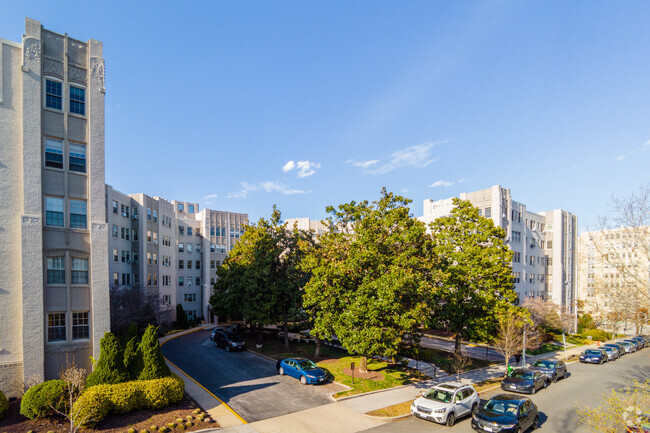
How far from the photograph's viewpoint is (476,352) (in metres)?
34.8

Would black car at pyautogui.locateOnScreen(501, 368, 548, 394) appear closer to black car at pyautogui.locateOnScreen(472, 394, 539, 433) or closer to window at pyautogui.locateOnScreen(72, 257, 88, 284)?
black car at pyautogui.locateOnScreen(472, 394, 539, 433)

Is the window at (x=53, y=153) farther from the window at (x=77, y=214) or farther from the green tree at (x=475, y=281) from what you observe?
the green tree at (x=475, y=281)

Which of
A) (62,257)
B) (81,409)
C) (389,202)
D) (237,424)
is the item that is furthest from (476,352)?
(62,257)

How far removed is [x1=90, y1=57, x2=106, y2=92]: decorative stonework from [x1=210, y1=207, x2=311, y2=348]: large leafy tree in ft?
55.6

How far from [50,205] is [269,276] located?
1741 centimetres

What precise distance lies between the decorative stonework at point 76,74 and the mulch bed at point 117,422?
→ 16248 mm

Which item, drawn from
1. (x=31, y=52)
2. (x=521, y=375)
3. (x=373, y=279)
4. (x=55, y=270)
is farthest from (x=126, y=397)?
(x=521, y=375)

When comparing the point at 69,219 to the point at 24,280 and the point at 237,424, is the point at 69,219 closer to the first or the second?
the point at 24,280

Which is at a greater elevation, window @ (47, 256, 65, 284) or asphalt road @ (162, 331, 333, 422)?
window @ (47, 256, 65, 284)

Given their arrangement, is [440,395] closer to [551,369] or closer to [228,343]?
[551,369]

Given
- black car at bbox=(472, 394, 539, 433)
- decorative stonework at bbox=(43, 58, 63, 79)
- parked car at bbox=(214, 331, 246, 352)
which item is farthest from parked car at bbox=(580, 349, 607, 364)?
decorative stonework at bbox=(43, 58, 63, 79)

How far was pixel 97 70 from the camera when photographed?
1966 cm

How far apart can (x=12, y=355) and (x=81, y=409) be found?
5.17 meters

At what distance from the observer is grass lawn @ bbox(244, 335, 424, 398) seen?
2208 centimetres
